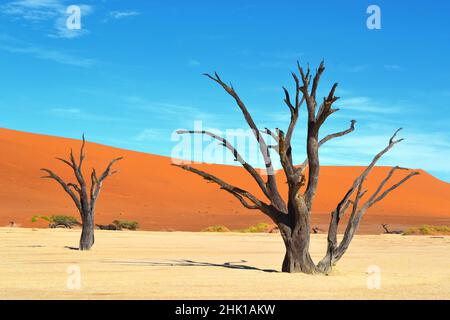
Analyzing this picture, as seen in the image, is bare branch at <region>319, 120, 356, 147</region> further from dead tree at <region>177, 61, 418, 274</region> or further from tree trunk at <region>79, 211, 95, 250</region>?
tree trunk at <region>79, 211, 95, 250</region>

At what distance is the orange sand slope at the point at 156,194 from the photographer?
53312mm

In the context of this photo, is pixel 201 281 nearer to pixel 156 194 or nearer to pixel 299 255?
pixel 299 255

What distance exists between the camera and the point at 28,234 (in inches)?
1206

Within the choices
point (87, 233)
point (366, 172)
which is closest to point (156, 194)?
point (87, 233)

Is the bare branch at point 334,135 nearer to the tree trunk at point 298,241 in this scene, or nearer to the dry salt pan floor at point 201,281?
the tree trunk at point 298,241

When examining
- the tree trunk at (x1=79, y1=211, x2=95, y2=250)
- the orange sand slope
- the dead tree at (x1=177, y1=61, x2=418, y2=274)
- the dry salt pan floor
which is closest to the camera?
the dry salt pan floor

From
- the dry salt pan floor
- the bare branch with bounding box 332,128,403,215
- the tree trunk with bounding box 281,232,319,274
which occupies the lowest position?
the dry salt pan floor

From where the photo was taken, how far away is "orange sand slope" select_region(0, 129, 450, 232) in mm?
53312

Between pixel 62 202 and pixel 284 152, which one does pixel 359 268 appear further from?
pixel 62 202

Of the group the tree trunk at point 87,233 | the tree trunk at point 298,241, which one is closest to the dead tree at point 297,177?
the tree trunk at point 298,241

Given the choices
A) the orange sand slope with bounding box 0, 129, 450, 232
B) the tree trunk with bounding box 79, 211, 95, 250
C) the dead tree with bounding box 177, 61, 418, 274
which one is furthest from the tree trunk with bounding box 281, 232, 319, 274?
the orange sand slope with bounding box 0, 129, 450, 232

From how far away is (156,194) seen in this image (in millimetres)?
73125
